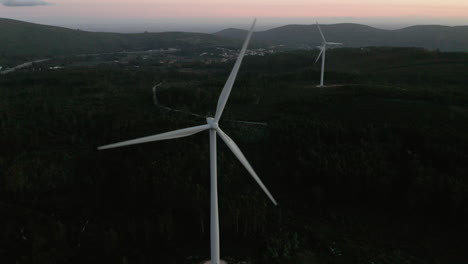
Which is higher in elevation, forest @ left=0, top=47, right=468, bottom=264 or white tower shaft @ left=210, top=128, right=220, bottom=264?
white tower shaft @ left=210, top=128, right=220, bottom=264

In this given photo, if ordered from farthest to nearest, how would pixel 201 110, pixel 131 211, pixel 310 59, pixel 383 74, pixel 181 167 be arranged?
pixel 310 59 → pixel 383 74 → pixel 201 110 → pixel 181 167 → pixel 131 211

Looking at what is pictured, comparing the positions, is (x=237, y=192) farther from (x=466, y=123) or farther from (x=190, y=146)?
(x=466, y=123)

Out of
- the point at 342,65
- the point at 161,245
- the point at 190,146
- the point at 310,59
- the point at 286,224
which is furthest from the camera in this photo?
the point at 310,59

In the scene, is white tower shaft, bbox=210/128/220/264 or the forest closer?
white tower shaft, bbox=210/128/220/264

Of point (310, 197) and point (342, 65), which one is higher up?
point (342, 65)

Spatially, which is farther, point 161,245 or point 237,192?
point 237,192

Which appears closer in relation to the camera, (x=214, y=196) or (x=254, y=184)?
(x=214, y=196)

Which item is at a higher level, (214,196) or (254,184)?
(214,196)

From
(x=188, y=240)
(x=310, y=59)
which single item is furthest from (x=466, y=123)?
(x=310, y=59)
